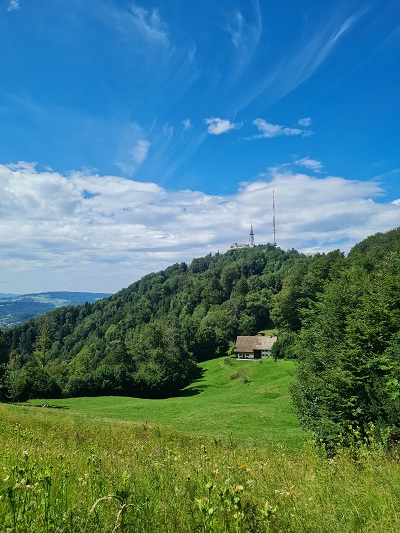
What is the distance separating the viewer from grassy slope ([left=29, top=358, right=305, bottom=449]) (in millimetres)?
22969

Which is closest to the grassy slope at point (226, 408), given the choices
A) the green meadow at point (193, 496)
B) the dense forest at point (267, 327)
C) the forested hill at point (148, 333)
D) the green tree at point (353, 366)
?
the green tree at point (353, 366)

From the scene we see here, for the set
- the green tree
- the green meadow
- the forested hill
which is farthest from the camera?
the forested hill

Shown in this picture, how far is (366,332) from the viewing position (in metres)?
16.8

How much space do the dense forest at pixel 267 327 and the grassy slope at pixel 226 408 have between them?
3553 mm

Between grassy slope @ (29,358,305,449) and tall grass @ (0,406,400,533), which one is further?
grassy slope @ (29,358,305,449)

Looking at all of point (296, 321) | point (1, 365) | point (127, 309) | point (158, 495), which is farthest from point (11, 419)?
point (127, 309)

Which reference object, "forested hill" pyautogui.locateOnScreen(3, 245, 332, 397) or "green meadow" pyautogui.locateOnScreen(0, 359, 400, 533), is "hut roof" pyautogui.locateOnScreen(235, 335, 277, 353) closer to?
"forested hill" pyautogui.locateOnScreen(3, 245, 332, 397)

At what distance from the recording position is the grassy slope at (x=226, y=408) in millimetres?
22969

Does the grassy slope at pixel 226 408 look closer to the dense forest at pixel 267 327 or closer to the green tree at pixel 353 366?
the green tree at pixel 353 366

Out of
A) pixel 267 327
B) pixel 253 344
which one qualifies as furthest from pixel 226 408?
pixel 267 327

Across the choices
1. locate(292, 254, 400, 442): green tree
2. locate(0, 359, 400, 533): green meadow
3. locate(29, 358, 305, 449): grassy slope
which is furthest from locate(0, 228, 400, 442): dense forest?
locate(29, 358, 305, 449): grassy slope

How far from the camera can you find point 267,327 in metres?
109

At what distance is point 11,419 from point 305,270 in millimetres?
85764

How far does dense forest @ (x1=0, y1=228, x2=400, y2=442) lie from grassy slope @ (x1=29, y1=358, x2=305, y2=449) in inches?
140
